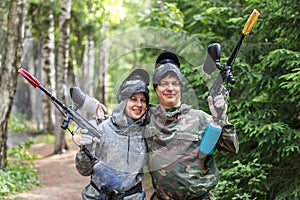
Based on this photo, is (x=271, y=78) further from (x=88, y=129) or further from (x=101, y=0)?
(x=101, y=0)

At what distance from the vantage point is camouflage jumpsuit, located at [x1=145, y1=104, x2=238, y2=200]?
12.2 feet

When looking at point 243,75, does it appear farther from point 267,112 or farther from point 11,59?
point 11,59

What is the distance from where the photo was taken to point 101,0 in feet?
53.7

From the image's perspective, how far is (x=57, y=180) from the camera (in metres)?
10.4

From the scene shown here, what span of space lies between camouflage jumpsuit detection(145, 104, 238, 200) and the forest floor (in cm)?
340

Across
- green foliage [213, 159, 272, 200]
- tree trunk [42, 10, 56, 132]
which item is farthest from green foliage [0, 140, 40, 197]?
tree trunk [42, 10, 56, 132]

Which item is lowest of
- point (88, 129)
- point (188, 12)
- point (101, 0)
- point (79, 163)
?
point (79, 163)

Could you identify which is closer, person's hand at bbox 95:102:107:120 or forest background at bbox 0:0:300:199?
person's hand at bbox 95:102:107:120

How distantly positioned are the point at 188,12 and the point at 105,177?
7.18 meters

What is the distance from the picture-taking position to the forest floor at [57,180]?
8406 mm

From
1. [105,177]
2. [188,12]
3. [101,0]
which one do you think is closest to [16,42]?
[188,12]

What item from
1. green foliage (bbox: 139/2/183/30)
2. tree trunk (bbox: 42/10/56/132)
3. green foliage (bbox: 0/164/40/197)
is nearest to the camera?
green foliage (bbox: 0/164/40/197)

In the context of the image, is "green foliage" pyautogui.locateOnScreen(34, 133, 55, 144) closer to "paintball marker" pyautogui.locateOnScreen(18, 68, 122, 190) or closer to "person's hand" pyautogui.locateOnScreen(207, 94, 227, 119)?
"paintball marker" pyautogui.locateOnScreen(18, 68, 122, 190)

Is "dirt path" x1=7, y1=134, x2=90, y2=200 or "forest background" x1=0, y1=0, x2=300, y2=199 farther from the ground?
"forest background" x1=0, y1=0, x2=300, y2=199
